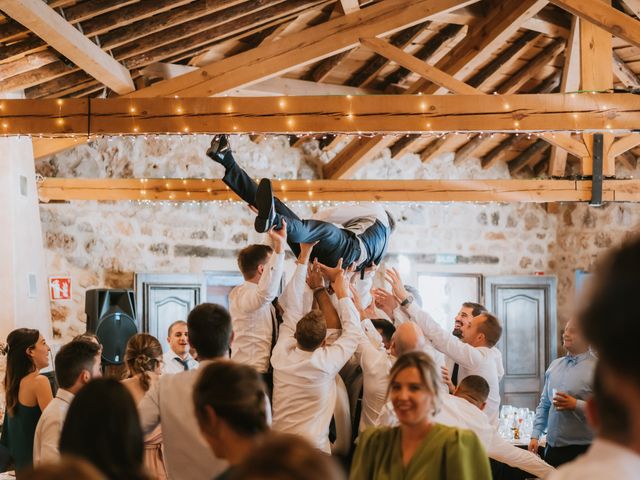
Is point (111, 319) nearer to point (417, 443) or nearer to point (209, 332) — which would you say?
point (209, 332)

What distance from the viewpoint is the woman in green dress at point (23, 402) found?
12.9ft

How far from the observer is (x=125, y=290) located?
8797 millimetres

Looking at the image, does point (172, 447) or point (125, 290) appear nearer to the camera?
point (172, 447)

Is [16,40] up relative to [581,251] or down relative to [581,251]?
up

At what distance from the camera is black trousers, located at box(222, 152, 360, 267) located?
4.29 m

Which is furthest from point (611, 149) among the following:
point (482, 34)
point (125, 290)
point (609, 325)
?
point (609, 325)

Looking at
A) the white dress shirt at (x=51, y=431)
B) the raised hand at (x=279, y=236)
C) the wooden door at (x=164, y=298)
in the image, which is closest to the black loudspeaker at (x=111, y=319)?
the wooden door at (x=164, y=298)

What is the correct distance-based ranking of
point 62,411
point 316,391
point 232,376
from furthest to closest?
1. point 316,391
2. point 62,411
3. point 232,376

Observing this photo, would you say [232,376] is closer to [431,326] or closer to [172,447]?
[172,447]

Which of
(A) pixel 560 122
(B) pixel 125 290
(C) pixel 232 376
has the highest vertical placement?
(A) pixel 560 122

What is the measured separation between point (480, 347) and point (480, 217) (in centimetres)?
706

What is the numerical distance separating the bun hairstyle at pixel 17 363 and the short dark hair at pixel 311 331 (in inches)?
53.3

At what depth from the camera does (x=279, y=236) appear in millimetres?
4059

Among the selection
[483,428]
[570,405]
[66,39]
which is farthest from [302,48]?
[483,428]
